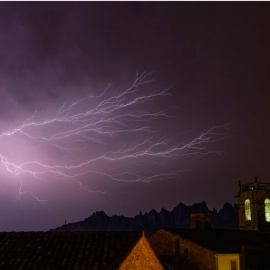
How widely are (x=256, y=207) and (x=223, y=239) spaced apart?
69.5ft

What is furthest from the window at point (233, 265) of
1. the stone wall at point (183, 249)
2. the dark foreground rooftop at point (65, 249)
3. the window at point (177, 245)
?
the dark foreground rooftop at point (65, 249)

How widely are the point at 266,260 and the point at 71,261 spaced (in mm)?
13937

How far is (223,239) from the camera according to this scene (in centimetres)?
3169

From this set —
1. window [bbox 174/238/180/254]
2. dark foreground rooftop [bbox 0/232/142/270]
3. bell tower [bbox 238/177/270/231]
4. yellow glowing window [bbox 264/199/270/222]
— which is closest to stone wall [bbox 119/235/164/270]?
dark foreground rooftop [bbox 0/232/142/270]

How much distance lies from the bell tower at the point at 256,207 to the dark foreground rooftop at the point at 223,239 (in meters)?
15.9

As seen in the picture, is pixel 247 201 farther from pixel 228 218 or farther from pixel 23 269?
pixel 228 218

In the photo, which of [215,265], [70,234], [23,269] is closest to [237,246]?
[215,265]

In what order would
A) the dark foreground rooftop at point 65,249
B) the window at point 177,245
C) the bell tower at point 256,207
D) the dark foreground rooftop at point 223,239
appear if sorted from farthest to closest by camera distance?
the bell tower at point 256,207
the window at point 177,245
the dark foreground rooftop at point 223,239
the dark foreground rooftop at point 65,249

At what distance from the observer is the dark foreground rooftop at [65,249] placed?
51.3 feet

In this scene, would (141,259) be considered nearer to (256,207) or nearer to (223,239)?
(223,239)

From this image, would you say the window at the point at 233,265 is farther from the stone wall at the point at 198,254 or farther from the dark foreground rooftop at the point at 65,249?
the dark foreground rooftop at the point at 65,249

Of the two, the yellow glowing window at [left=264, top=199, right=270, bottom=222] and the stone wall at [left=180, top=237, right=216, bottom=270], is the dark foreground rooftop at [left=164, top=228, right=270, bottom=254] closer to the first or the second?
the stone wall at [left=180, top=237, right=216, bottom=270]

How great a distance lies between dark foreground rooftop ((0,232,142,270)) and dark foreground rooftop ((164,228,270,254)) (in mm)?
13063

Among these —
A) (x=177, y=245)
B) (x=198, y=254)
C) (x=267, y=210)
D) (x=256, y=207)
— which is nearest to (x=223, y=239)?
(x=198, y=254)
